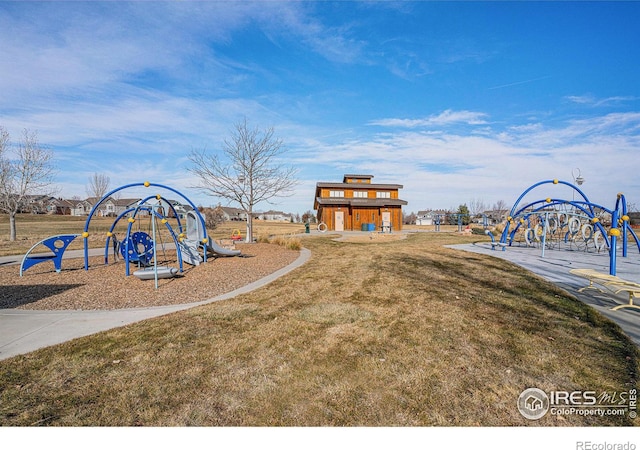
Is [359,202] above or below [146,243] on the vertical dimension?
above

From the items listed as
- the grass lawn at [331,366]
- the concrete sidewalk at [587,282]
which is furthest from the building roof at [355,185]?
the grass lawn at [331,366]

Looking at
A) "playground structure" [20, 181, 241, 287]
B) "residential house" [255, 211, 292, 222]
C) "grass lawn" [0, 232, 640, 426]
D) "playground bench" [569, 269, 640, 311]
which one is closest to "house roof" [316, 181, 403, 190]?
"playground structure" [20, 181, 241, 287]

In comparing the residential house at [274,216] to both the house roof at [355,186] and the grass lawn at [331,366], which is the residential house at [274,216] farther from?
the grass lawn at [331,366]

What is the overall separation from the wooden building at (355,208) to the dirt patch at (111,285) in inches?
Answer: 843

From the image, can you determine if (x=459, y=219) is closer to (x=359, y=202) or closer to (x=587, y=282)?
(x=359, y=202)

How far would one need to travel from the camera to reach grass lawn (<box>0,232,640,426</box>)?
2994 mm

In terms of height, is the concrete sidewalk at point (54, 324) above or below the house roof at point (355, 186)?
below

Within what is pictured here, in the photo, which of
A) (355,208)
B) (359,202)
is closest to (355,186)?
(359,202)

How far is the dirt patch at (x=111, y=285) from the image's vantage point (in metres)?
6.97

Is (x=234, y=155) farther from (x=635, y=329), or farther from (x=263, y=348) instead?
(x=635, y=329)

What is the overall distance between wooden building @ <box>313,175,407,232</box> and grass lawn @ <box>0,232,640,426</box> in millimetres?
26615

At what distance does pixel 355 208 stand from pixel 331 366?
3015 centimetres

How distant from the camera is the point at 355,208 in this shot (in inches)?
1323
